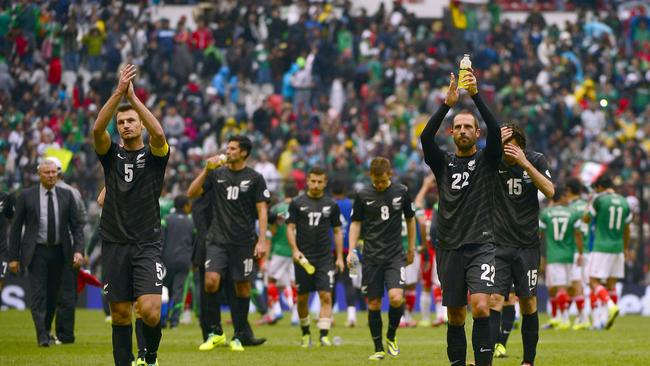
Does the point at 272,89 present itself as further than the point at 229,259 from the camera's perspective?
Yes

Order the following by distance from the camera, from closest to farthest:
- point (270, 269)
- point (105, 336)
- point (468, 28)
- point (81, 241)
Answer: point (81, 241) → point (105, 336) → point (270, 269) → point (468, 28)

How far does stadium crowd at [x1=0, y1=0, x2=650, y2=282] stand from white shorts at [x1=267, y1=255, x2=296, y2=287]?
4.97 meters

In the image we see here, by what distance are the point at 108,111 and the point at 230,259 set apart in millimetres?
5480

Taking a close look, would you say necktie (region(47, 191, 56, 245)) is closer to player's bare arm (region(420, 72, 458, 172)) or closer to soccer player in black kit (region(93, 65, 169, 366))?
soccer player in black kit (region(93, 65, 169, 366))

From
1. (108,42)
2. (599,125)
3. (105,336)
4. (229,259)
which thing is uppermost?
(108,42)

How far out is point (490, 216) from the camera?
11.5 meters

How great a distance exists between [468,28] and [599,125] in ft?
19.6

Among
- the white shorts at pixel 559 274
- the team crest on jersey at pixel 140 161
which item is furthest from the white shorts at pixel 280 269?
the team crest on jersey at pixel 140 161

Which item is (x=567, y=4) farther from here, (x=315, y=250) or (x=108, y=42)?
(x=315, y=250)

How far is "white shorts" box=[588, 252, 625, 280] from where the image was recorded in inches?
857

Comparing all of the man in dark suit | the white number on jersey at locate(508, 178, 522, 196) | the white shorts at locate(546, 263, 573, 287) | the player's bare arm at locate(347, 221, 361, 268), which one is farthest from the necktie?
the white shorts at locate(546, 263, 573, 287)

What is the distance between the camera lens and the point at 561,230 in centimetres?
2161

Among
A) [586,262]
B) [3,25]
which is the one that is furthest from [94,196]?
[586,262]

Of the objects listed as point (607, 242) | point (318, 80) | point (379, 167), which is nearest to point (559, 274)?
point (607, 242)
